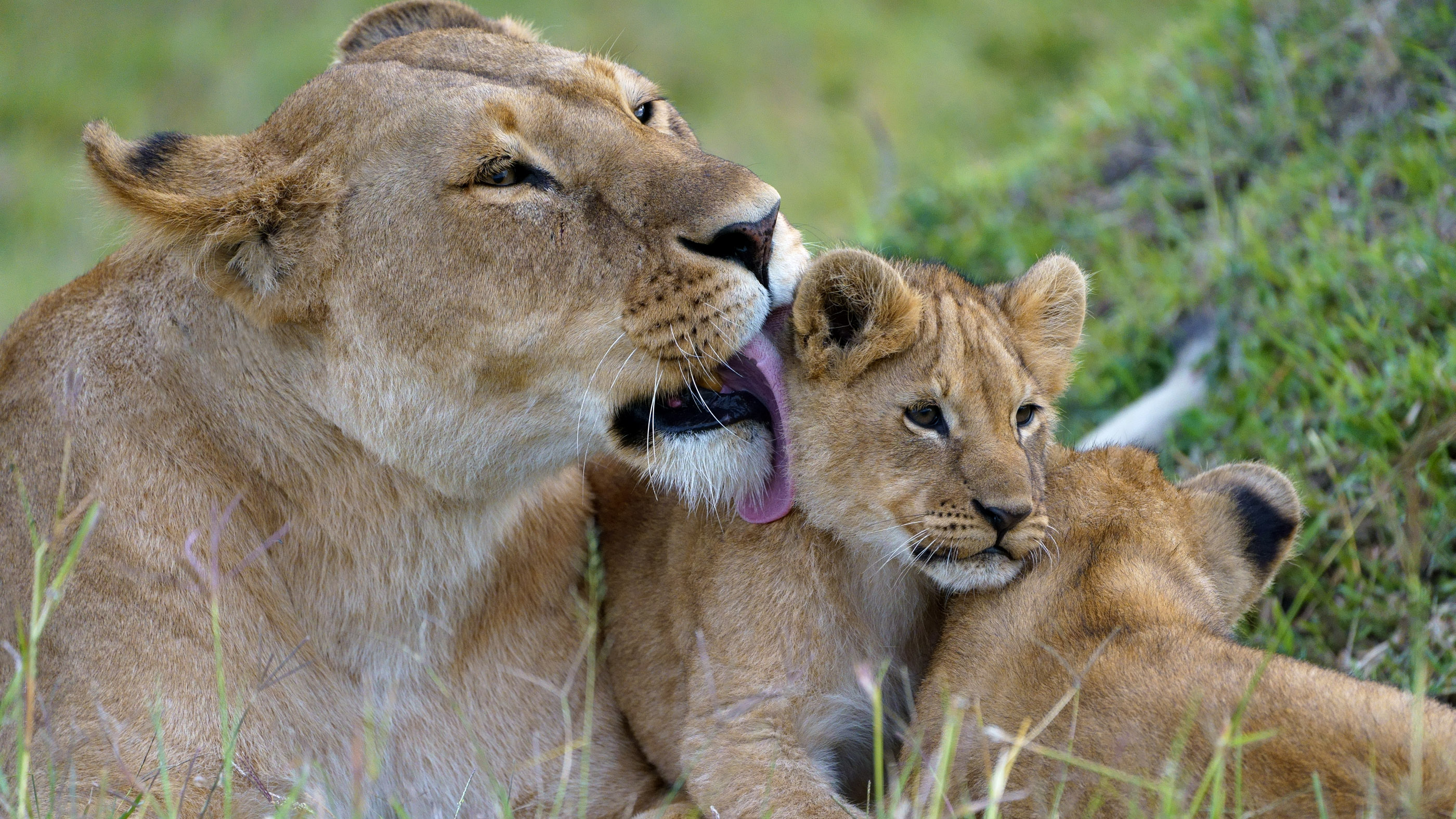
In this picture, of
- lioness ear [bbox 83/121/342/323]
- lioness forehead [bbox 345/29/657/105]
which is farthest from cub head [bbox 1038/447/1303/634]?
lioness ear [bbox 83/121/342/323]

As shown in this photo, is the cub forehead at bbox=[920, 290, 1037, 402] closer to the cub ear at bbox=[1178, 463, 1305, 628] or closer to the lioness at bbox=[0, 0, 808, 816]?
the lioness at bbox=[0, 0, 808, 816]

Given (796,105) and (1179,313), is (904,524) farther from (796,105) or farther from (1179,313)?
(796,105)

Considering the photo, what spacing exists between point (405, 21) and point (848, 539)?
5.65ft

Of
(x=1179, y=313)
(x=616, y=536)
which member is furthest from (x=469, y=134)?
(x=1179, y=313)

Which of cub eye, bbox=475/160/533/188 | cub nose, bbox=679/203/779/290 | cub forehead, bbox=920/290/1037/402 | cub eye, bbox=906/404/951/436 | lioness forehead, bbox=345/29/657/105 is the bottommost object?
cub eye, bbox=906/404/951/436

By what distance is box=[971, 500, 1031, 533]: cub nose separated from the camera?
8.52 ft

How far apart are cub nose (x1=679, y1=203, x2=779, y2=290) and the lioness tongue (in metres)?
0.14

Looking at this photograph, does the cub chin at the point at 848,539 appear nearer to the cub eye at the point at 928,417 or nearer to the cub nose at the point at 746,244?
the cub eye at the point at 928,417

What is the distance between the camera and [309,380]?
275 cm

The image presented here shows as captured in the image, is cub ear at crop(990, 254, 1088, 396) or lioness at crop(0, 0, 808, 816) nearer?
lioness at crop(0, 0, 808, 816)

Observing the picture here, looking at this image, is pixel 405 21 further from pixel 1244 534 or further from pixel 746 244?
pixel 1244 534

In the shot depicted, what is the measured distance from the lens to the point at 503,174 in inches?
106

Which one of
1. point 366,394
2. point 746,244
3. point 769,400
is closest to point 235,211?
point 366,394

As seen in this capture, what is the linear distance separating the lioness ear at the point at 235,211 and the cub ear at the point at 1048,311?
1391 mm
